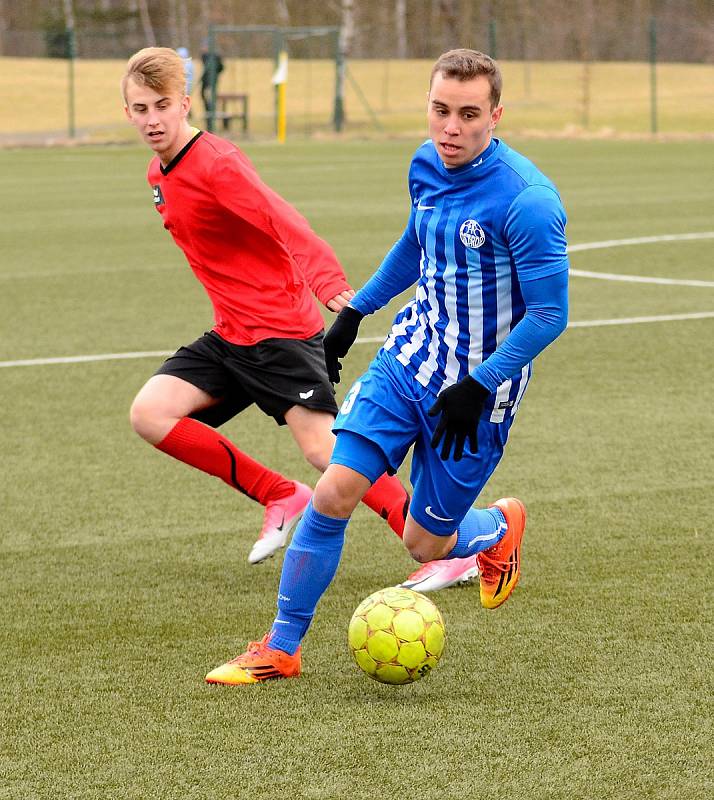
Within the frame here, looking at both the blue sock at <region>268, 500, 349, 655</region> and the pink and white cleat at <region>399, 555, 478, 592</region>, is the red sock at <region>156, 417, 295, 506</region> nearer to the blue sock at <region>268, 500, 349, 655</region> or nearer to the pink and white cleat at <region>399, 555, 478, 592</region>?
the pink and white cleat at <region>399, 555, 478, 592</region>

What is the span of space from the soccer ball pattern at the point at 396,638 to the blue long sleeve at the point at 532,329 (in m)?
0.72

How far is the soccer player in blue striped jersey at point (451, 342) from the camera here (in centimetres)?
413

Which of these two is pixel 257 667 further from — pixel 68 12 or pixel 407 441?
pixel 68 12

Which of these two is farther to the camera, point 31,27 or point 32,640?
point 31,27

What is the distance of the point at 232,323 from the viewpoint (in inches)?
219

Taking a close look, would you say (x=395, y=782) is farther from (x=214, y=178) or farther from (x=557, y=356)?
(x=557, y=356)

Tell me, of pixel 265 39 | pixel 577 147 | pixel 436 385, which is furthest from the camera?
pixel 265 39

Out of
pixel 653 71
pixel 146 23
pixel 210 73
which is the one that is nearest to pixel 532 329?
pixel 210 73

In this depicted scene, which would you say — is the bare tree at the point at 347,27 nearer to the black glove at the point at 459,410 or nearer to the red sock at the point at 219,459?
the red sock at the point at 219,459

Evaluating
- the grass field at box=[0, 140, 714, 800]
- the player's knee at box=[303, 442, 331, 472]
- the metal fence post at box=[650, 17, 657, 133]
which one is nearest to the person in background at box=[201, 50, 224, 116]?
the metal fence post at box=[650, 17, 657, 133]

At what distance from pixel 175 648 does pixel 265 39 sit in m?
58.9

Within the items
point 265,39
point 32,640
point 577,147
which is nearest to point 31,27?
point 265,39

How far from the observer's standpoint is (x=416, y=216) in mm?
4453

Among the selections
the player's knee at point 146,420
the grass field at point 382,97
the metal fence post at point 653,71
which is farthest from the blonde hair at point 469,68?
the grass field at point 382,97
